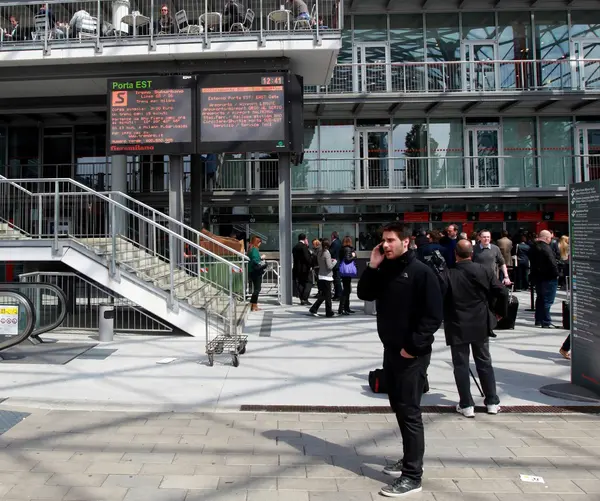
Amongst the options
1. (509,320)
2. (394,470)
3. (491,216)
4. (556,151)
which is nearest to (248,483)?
(394,470)

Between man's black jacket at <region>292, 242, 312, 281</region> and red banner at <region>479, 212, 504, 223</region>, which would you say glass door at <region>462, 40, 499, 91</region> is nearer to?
red banner at <region>479, 212, 504, 223</region>

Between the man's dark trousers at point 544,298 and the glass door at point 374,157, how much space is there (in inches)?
373

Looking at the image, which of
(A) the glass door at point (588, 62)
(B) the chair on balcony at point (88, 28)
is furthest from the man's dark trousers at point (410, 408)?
(A) the glass door at point (588, 62)

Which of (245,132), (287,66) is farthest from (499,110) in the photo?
(245,132)

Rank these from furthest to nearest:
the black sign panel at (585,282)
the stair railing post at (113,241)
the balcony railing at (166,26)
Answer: the balcony railing at (166,26)
the stair railing post at (113,241)
the black sign panel at (585,282)

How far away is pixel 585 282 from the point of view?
5680 mm

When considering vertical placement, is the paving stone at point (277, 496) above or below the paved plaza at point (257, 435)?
below

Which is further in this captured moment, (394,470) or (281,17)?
(281,17)

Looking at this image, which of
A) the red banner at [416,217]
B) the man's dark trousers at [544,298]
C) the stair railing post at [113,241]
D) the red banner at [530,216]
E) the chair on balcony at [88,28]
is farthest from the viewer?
the red banner at [530,216]

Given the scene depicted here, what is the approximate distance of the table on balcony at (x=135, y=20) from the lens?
12.2 meters

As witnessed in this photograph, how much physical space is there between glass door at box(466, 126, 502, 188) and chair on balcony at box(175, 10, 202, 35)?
10766mm

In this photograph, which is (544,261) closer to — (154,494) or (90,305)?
(154,494)

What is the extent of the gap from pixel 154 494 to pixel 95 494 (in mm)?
408

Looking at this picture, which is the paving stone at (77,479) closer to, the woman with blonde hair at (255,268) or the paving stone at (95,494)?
the paving stone at (95,494)
